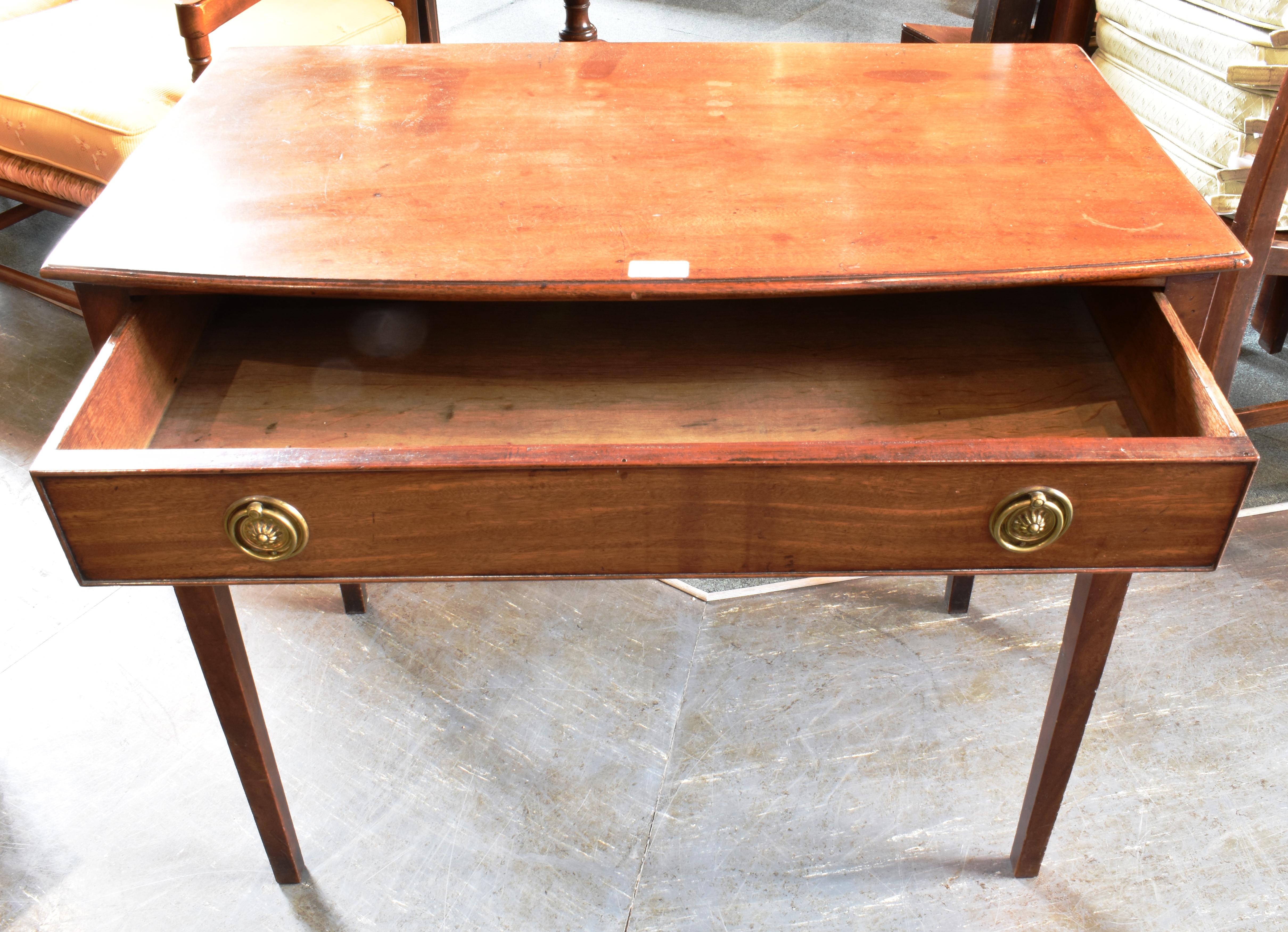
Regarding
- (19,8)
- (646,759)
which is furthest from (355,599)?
(19,8)

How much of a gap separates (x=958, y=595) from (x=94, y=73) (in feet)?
5.15

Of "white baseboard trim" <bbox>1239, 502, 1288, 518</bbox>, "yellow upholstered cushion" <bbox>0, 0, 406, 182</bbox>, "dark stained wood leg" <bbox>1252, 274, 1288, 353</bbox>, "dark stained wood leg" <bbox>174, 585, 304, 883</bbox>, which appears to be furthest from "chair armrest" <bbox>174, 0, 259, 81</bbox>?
"dark stained wood leg" <bbox>1252, 274, 1288, 353</bbox>

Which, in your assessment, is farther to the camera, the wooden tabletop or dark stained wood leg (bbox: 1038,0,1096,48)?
dark stained wood leg (bbox: 1038,0,1096,48)

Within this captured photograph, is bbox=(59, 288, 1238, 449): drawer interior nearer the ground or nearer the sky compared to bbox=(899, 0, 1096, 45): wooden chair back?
nearer the ground

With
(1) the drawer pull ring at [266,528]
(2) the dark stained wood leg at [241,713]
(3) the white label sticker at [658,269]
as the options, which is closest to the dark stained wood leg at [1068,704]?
(3) the white label sticker at [658,269]

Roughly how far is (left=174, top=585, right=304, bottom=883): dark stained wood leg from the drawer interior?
135 millimetres

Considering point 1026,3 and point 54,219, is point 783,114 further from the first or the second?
point 54,219

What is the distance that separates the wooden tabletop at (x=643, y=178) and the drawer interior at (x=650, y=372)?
0.28 feet

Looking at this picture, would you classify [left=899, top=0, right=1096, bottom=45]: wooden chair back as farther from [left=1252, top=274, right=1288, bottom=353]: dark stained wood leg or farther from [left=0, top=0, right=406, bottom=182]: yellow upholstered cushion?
[left=0, top=0, right=406, bottom=182]: yellow upholstered cushion

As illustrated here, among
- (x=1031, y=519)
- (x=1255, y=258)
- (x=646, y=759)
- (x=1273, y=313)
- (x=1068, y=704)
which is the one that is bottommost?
(x=646, y=759)

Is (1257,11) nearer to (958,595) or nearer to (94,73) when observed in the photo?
(958,595)

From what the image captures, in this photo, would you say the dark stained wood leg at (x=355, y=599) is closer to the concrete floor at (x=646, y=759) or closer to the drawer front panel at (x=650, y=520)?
the concrete floor at (x=646, y=759)

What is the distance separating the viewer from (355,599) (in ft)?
4.50

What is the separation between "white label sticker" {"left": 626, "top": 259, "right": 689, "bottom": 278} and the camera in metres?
0.72
